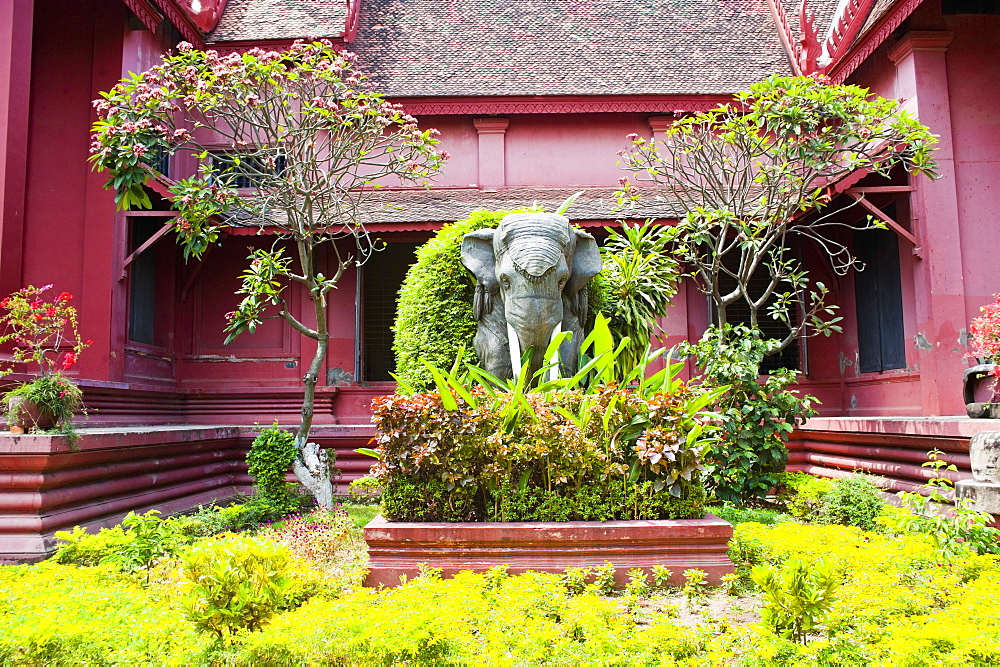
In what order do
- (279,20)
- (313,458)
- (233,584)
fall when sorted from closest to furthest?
(233,584) < (313,458) < (279,20)

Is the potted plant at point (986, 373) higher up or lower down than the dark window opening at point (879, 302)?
lower down

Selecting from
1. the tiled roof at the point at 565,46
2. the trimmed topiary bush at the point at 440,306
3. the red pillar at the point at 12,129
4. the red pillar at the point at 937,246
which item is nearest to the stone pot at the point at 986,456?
the trimmed topiary bush at the point at 440,306

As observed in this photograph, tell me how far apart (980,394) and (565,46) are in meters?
9.40

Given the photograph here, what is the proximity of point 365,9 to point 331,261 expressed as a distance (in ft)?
16.9

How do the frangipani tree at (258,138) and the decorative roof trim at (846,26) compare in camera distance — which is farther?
the decorative roof trim at (846,26)

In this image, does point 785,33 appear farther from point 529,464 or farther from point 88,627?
point 88,627

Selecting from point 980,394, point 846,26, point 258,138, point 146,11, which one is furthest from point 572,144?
point 980,394

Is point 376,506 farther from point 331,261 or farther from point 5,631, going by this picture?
point 331,261

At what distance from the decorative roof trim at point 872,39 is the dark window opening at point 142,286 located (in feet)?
30.3

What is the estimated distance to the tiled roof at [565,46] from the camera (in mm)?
11641

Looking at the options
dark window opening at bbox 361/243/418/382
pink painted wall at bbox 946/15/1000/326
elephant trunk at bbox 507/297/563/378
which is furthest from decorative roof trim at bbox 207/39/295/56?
pink painted wall at bbox 946/15/1000/326

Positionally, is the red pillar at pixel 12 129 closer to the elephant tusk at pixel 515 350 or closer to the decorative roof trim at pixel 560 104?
the decorative roof trim at pixel 560 104

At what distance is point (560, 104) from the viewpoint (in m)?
11.5

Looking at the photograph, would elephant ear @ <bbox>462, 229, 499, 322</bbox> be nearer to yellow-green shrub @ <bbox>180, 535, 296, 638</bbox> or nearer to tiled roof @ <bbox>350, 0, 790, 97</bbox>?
yellow-green shrub @ <bbox>180, 535, 296, 638</bbox>
